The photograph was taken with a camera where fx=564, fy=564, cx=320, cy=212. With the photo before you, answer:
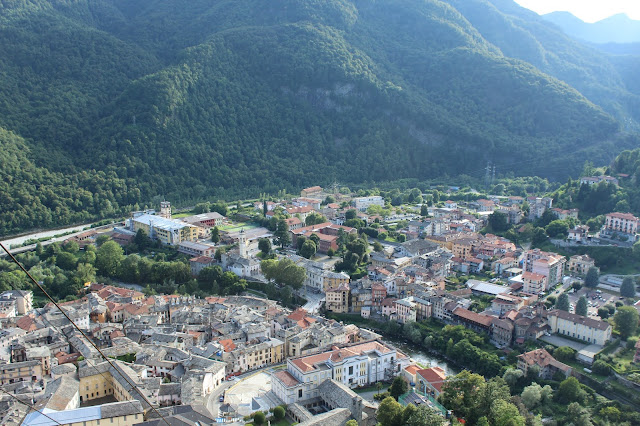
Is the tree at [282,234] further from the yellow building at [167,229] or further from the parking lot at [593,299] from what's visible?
the parking lot at [593,299]

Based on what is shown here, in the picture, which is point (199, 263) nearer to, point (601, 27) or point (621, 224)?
point (621, 224)

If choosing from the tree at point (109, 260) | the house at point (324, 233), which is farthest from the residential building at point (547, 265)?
the tree at point (109, 260)

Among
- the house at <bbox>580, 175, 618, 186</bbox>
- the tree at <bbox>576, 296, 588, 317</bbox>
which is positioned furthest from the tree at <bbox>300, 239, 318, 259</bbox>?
the house at <bbox>580, 175, 618, 186</bbox>

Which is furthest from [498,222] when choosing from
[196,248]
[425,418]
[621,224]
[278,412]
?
[425,418]

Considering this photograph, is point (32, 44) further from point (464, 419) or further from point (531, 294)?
point (464, 419)

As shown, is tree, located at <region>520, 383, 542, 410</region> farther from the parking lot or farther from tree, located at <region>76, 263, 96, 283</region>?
tree, located at <region>76, 263, 96, 283</region>
